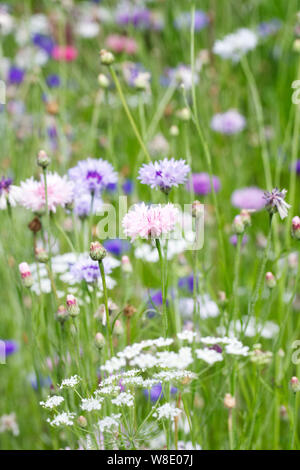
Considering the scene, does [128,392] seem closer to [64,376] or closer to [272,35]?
[64,376]

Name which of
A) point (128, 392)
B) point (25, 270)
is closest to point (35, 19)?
point (25, 270)

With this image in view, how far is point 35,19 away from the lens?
1.90 metres

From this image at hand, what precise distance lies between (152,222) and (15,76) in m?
1.23

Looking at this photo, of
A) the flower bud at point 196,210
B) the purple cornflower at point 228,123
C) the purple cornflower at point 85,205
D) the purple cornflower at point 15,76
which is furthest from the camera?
the purple cornflower at point 15,76

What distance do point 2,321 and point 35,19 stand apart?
1.14 metres

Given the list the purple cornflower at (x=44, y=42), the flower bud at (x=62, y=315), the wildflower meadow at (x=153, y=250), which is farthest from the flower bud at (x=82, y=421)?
the purple cornflower at (x=44, y=42)

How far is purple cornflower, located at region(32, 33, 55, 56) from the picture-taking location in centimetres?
188

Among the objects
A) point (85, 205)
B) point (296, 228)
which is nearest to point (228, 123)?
point (85, 205)

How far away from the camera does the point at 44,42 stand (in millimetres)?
1995

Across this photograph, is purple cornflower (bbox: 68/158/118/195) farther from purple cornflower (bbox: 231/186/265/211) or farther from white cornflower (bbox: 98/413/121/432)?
purple cornflower (bbox: 231/186/265/211)

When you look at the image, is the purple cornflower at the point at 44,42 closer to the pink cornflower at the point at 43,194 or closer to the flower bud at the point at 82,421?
the pink cornflower at the point at 43,194

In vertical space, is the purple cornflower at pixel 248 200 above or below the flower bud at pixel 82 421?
above

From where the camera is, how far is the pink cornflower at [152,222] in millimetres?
520

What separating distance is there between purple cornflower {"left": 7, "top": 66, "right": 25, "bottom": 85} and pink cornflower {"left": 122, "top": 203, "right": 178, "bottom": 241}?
1.21 m
